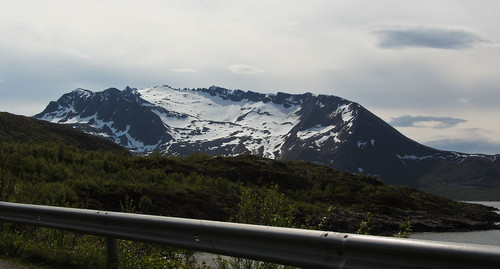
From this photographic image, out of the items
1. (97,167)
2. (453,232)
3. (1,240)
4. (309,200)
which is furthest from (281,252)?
(453,232)

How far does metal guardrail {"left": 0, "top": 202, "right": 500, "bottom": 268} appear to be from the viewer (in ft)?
12.0

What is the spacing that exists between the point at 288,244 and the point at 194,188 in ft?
105

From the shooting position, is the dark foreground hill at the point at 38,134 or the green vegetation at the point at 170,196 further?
the dark foreground hill at the point at 38,134

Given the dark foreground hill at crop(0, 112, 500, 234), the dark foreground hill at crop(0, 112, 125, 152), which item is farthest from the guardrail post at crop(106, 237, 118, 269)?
the dark foreground hill at crop(0, 112, 125, 152)

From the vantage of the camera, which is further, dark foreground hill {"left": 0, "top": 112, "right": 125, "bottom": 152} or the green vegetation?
dark foreground hill {"left": 0, "top": 112, "right": 125, "bottom": 152}

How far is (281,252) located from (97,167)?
34365mm

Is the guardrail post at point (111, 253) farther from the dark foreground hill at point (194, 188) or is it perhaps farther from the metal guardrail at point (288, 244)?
the dark foreground hill at point (194, 188)

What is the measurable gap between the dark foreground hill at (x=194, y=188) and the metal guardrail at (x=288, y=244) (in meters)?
2.28

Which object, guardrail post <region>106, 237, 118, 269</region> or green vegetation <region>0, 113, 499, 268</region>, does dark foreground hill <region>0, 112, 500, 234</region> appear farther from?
guardrail post <region>106, 237, 118, 269</region>

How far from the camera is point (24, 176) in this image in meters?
25.5

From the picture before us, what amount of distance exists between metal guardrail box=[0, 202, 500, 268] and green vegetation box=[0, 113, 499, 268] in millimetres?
689

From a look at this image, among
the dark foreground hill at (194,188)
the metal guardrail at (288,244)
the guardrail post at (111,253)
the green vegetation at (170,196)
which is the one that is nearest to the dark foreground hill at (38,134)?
the green vegetation at (170,196)

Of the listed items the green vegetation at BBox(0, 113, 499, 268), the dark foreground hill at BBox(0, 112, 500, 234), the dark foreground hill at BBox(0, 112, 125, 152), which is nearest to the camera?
the green vegetation at BBox(0, 113, 499, 268)

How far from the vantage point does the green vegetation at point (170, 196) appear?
812 centimetres
